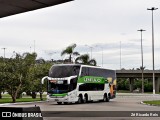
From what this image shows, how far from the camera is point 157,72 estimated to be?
96375 millimetres

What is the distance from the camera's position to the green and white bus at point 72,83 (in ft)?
111

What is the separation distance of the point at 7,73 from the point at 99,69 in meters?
9.14

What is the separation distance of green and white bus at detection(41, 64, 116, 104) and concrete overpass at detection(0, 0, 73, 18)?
23.7m

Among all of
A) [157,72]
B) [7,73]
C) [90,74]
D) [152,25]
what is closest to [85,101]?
[90,74]

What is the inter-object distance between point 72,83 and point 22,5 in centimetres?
2475

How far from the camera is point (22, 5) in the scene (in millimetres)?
9422

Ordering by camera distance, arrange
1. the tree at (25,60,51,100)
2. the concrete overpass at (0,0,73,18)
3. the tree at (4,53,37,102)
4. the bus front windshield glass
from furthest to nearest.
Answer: the tree at (25,60,51,100) < the tree at (4,53,37,102) < the bus front windshield glass < the concrete overpass at (0,0,73,18)

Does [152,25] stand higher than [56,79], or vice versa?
[152,25]

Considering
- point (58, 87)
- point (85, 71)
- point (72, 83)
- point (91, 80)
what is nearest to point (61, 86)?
point (58, 87)

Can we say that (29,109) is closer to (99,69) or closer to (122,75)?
(99,69)

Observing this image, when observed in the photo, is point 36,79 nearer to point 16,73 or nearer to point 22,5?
point 16,73

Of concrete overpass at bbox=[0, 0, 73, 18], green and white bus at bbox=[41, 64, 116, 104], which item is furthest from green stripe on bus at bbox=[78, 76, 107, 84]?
concrete overpass at bbox=[0, 0, 73, 18]

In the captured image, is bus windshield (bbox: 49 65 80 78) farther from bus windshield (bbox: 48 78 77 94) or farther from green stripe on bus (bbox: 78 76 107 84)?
green stripe on bus (bbox: 78 76 107 84)

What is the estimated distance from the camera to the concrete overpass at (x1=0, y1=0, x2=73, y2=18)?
29.6 feet
